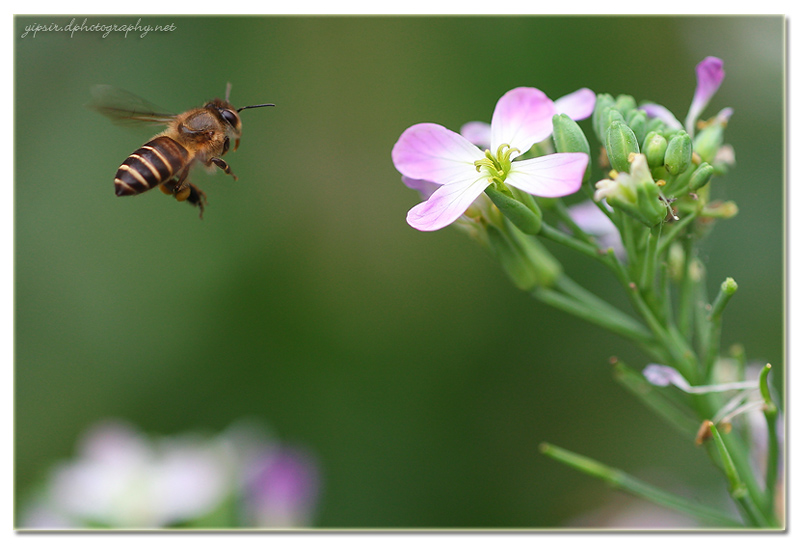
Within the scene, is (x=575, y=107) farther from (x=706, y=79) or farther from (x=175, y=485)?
(x=175, y=485)

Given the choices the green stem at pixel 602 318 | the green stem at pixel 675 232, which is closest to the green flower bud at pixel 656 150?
the green stem at pixel 675 232

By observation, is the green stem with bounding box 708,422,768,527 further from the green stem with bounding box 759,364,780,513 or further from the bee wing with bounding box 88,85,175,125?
the bee wing with bounding box 88,85,175,125

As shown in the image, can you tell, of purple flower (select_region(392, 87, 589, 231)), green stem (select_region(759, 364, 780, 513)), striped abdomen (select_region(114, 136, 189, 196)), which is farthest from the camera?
striped abdomen (select_region(114, 136, 189, 196))

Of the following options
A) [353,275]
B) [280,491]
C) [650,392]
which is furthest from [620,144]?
[353,275]

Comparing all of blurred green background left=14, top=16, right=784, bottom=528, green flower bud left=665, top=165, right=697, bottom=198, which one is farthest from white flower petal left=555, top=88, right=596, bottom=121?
blurred green background left=14, top=16, right=784, bottom=528

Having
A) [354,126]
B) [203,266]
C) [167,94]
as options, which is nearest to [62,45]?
[167,94]

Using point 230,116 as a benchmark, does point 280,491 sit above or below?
below
